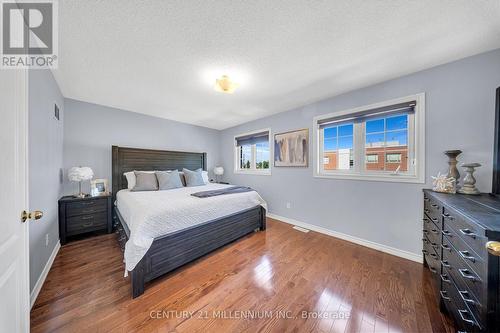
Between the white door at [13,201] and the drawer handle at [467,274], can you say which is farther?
the drawer handle at [467,274]

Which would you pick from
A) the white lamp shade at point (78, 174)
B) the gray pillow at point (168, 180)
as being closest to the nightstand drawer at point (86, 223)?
the white lamp shade at point (78, 174)

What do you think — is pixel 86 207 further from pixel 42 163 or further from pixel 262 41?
pixel 262 41

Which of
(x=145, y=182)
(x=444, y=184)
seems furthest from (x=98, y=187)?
(x=444, y=184)

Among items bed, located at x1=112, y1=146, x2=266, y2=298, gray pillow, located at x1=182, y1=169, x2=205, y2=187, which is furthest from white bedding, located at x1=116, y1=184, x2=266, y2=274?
gray pillow, located at x1=182, y1=169, x2=205, y2=187

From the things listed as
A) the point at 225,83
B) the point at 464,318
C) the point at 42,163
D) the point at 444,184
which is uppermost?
the point at 225,83

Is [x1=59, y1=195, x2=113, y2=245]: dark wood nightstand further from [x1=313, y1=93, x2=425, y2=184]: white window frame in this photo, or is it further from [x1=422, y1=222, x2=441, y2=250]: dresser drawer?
[x1=422, y1=222, x2=441, y2=250]: dresser drawer

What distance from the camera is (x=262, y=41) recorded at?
1592 mm

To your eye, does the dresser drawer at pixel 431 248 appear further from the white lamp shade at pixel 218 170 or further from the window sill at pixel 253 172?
the white lamp shade at pixel 218 170

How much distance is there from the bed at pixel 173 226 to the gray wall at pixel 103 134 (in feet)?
0.73

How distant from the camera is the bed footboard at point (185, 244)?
5.34 ft

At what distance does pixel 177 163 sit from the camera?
4.21 m

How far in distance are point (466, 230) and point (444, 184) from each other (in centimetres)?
108

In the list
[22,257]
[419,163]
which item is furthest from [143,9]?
[419,163]

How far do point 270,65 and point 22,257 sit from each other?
241cm
